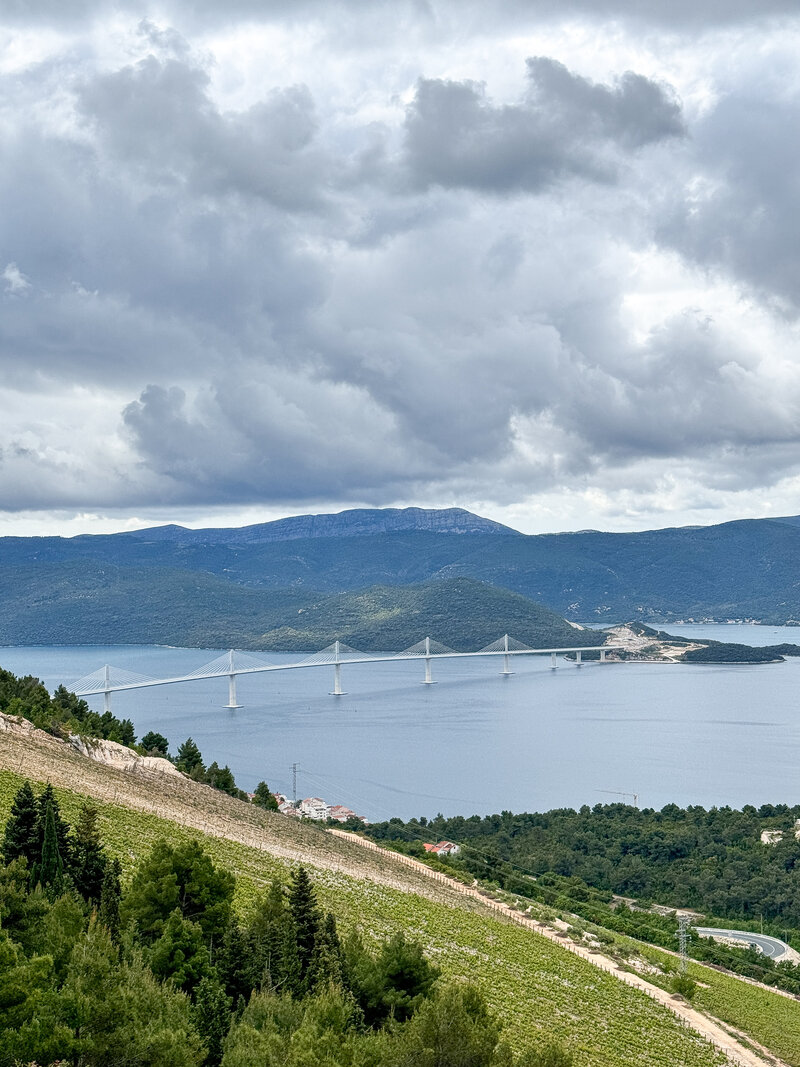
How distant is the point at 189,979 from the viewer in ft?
28.3

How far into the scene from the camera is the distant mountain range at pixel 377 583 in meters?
93.5

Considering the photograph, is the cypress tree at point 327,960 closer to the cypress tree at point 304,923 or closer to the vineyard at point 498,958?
the cypress tree at point 304,923

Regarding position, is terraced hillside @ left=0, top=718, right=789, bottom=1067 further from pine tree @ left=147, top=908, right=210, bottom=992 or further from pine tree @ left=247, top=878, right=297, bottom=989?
pine tree @ left=147, top=908, right=210, bottom=992

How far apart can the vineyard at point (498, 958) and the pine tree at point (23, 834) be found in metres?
1.86

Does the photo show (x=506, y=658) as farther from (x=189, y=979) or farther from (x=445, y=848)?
(x=189, y=979)

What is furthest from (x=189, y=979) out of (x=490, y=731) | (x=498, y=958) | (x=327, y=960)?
(x=490, y=731)

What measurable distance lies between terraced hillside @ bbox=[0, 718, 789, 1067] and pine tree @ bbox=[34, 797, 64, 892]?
2.34 m

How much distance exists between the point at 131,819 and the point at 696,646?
263ft

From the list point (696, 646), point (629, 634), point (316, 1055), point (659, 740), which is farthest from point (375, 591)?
point (316, 1055)

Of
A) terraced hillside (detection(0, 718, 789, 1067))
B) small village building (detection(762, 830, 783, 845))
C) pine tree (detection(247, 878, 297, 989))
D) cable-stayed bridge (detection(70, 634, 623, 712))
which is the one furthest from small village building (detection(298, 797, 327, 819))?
cable-stayed bridge (detection(70, 634, 623, 712))

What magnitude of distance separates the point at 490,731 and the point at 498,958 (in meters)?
38.5

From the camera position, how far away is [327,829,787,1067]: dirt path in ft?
41.8

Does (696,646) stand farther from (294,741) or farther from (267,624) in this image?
(294,741)

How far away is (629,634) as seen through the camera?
3661 inches
